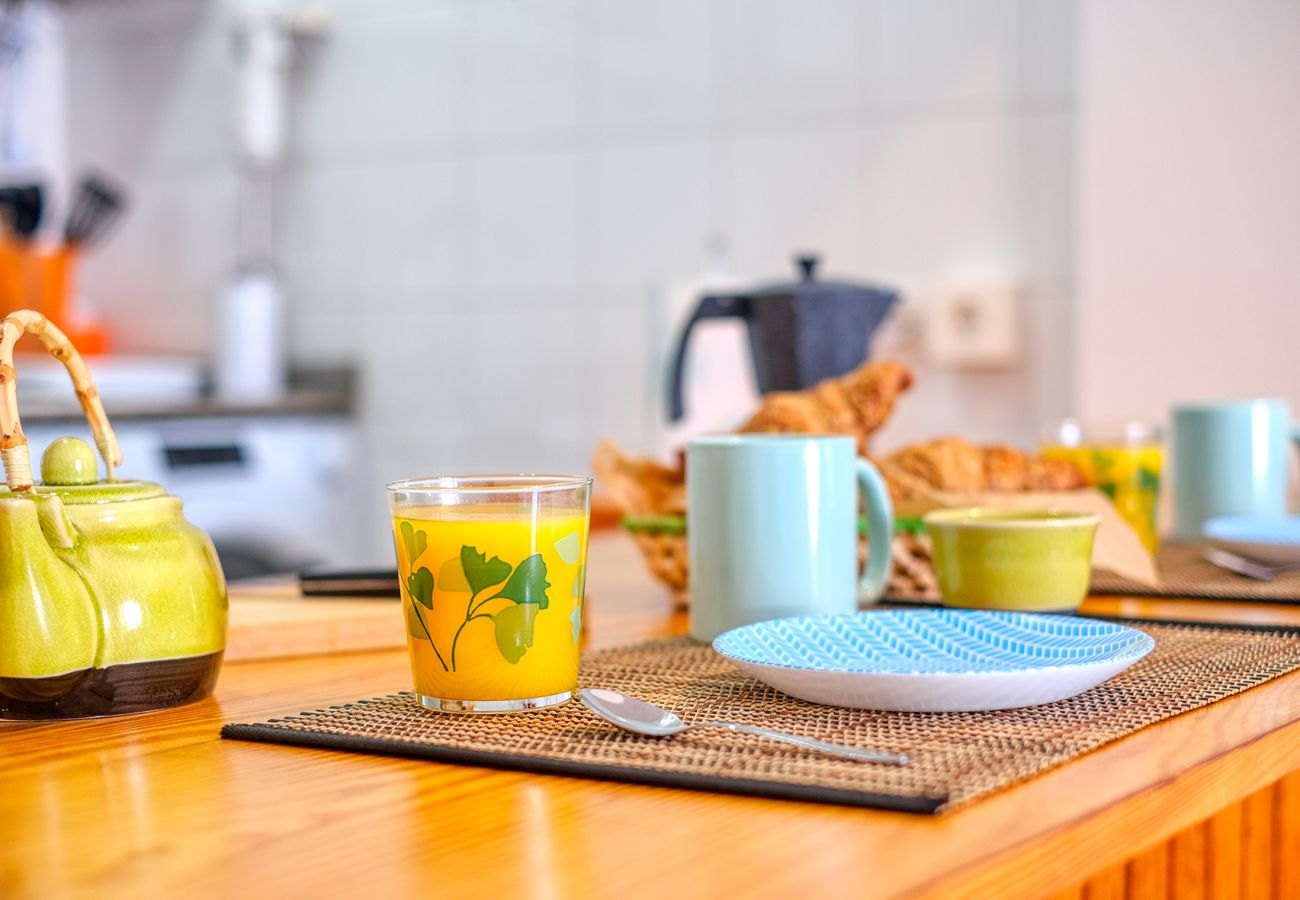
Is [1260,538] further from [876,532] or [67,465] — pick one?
[67,465]

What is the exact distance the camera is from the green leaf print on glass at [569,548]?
0.67 metres

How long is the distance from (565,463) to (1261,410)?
1.45m

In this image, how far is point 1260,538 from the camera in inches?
47.8

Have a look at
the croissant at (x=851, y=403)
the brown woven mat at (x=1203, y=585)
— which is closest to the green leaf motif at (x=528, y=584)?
the croissant at (x=851, y=403)

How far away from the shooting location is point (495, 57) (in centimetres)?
274

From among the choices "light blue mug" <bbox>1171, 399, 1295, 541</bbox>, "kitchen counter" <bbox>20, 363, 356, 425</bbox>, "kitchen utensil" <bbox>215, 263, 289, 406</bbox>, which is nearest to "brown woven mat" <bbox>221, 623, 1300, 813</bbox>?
"light blue mug" <bbox>1171, 399, 1295, 541</bbox>

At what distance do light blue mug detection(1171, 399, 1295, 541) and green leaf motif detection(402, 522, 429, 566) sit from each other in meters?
0.96

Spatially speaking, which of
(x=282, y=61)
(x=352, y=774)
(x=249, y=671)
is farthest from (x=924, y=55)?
(x=352, y=774)

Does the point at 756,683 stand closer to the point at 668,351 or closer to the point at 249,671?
the point at 249,671

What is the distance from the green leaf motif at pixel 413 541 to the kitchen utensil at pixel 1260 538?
79 cm

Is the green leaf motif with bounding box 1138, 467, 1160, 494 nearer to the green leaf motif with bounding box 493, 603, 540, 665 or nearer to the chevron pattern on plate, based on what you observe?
the chevron pattern on plate

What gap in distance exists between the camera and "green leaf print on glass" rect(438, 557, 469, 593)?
0.66 meters

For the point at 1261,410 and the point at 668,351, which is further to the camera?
the point at 668,351

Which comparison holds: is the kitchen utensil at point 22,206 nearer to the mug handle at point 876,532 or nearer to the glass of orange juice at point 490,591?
the mug handle at point 876,532
